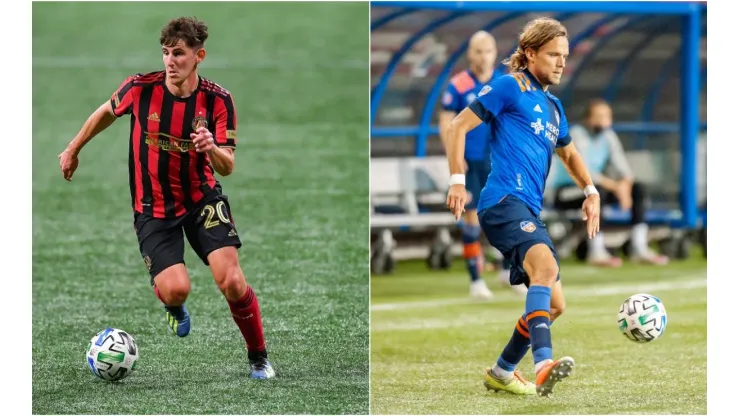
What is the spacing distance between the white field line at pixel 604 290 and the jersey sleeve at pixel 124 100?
2.73 meters

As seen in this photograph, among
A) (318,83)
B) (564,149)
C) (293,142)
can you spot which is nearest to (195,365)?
(564,149)

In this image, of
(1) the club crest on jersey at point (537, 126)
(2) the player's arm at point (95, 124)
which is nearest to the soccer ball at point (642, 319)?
(1) the club crest on jersey at point (537, 126)

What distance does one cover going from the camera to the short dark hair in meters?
5.07

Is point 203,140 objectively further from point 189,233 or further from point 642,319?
point 642,319

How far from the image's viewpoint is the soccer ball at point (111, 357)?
17.8 feet

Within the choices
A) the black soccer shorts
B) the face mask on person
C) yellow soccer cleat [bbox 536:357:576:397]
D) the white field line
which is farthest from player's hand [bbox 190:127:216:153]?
the face mask on person

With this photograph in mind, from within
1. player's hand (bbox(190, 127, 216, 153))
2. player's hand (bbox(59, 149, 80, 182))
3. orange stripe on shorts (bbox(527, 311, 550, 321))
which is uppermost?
player's hand (bbox(190, 127, 216, 153))

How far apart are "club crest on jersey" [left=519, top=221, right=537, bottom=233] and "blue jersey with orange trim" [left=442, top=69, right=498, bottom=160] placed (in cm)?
315

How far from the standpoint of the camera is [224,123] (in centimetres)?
521

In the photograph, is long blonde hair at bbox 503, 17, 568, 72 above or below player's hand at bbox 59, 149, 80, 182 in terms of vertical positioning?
above

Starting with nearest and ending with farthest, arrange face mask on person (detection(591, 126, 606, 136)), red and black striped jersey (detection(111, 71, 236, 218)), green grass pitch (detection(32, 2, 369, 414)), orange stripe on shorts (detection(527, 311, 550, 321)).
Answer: orange stripe on shorts (detection(527, 311, 550, 321)), red and black striped jersey (detection(111, 71, 236, 218)), green grass pitch (detection(32, 2, 369, 414)), face mask on person (detection(591, 126, 606, 136))

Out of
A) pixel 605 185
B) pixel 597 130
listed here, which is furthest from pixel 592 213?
pixel 597 130

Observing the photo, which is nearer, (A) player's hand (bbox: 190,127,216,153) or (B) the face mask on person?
(A) player's hand (bbox: 190,127,216,153)

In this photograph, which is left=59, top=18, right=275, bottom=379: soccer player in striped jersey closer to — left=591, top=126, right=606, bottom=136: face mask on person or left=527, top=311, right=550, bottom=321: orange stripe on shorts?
left=527, top=311, right=550, bottom=321: orange stripe on shorts
